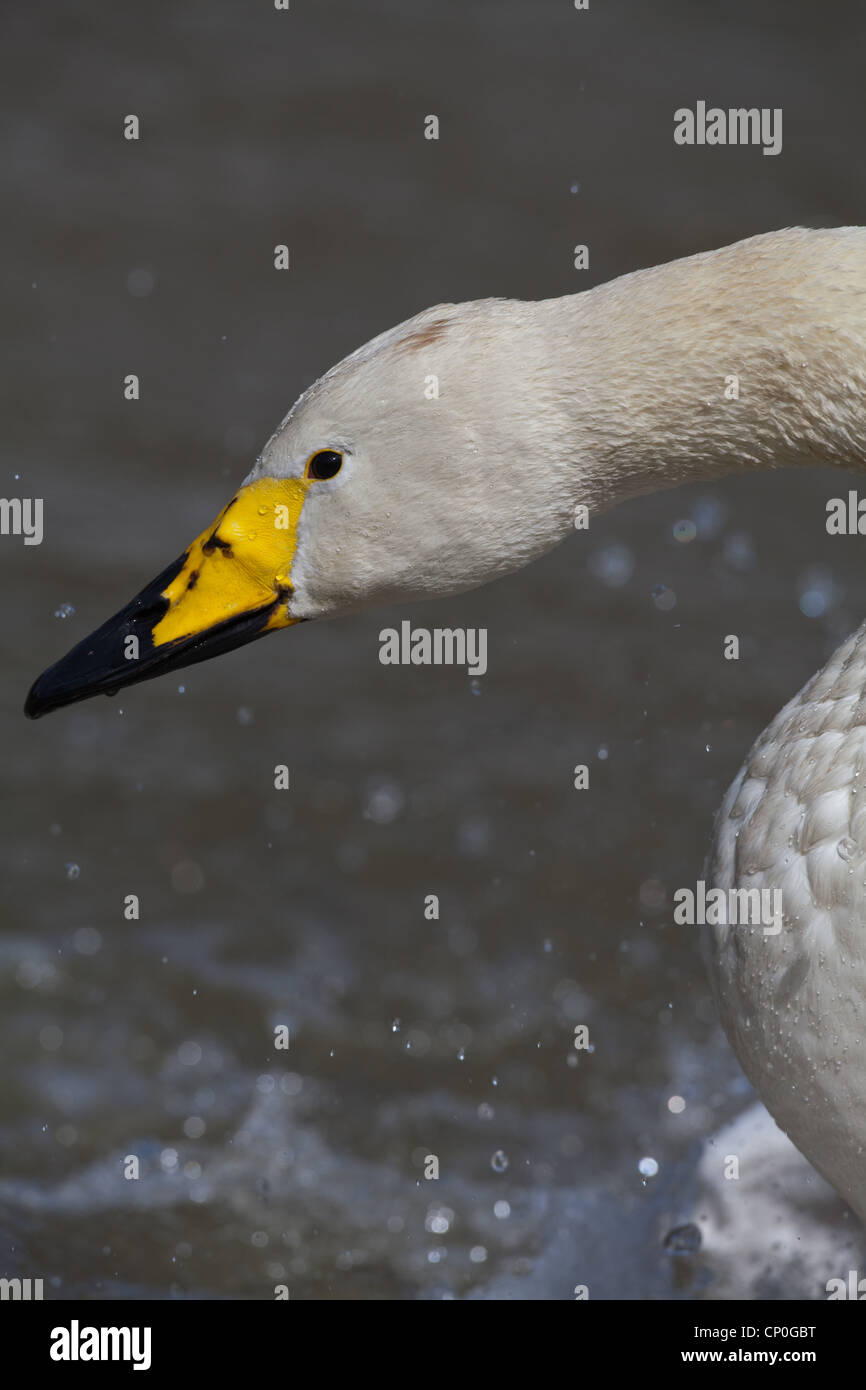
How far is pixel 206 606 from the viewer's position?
3.24m

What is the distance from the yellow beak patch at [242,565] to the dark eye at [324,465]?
0.9 inches

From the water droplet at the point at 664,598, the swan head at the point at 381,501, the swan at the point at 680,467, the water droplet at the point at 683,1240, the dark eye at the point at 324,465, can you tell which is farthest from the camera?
the water droplet at the point at 664,598

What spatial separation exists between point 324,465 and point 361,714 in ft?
8.69

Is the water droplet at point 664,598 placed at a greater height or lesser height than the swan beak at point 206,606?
greater

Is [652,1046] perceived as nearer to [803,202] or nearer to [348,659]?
[348,659]

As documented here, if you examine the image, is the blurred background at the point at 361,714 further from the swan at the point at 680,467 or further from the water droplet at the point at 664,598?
the swan at the point at 680,467

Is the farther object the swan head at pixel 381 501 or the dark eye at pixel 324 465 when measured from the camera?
the dark eye at pixel 324 465

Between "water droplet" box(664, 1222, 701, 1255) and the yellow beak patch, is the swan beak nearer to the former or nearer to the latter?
the yellow beak patch

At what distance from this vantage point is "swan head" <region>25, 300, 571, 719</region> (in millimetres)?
2848

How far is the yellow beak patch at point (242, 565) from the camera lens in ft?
10.2

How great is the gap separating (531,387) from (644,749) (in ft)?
9.12

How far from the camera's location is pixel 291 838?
17.3 ft

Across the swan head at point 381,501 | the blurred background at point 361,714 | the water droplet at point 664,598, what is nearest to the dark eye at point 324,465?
the swan head at point 381,501

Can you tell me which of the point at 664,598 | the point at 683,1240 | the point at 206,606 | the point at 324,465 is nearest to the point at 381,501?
the point at 324,465
